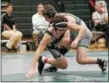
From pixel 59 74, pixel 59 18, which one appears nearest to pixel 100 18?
pixel 59 74

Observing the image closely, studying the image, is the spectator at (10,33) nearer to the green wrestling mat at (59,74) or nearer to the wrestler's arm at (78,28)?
the green wrestling mat at (59,74)

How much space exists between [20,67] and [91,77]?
6.14ft

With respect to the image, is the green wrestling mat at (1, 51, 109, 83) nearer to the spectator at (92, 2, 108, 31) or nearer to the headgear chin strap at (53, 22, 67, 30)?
the headgear chin strap at (53, 22, 67, 30)

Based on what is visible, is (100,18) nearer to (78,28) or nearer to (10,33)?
(10,33)

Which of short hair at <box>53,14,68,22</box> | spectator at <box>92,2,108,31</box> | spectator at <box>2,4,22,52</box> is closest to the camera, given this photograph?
short hair at <box>53,14,68,22</box>

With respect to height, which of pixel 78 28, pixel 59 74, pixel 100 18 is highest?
pixel 78 28

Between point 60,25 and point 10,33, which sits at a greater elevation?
point 60,25

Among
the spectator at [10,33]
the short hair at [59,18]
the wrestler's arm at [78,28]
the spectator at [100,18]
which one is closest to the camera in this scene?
the wrestler's arm at [78,28]

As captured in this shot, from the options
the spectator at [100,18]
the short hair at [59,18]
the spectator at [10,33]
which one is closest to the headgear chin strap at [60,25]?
the short hair at [59,18]

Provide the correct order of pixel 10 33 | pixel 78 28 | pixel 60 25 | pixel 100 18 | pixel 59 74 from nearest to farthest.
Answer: pixel 78 28, pixel 60 25, pixel 59 74, pixel 10 33, pixel 100 18

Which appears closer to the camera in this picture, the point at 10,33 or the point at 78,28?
the point at 78,28

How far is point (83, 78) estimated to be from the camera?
6363 mm

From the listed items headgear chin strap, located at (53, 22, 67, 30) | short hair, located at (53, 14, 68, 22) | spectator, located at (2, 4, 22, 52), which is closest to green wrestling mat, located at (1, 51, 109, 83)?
headgear chin strap, located at (53, 22, 67, 30)

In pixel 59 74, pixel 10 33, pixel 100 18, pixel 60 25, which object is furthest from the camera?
pixel 100 18
